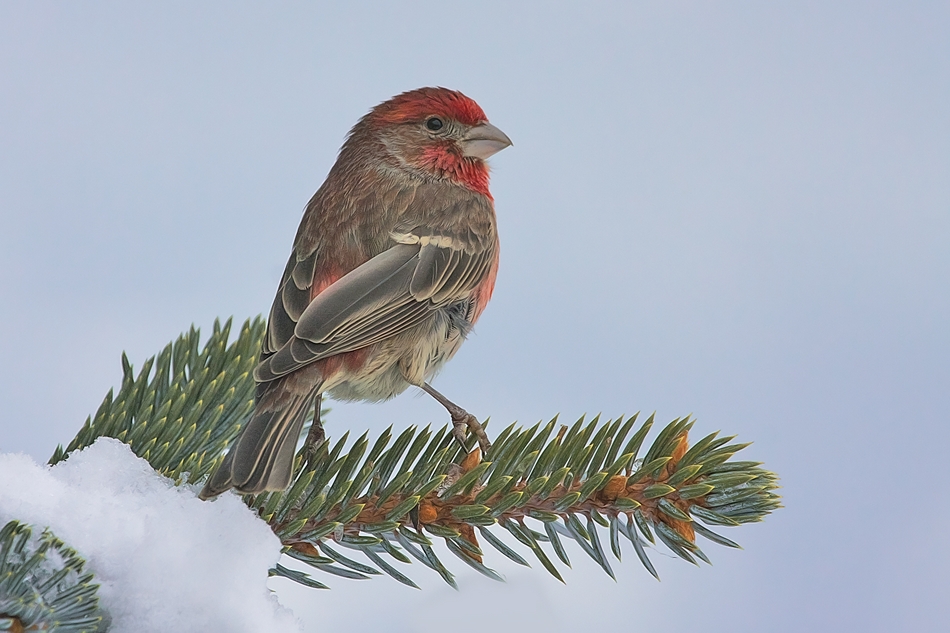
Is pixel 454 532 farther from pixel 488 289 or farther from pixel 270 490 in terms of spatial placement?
pixel 488 289

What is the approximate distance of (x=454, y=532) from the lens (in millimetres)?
1891

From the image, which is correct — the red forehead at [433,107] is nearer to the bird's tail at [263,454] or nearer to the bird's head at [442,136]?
the bird's head at [442,136]

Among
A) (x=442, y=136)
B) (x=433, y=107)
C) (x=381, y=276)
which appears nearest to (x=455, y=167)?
(x=442, y=136)

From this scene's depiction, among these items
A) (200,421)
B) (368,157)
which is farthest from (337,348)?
(368,157)

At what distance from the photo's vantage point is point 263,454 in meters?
1.87

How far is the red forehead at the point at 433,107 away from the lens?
3.25 metres

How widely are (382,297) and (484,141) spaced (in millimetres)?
984

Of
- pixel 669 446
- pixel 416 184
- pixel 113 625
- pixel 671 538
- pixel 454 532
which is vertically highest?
pixel 416 184

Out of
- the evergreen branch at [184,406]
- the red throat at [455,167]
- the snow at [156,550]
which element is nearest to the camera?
the snow at [156,550]

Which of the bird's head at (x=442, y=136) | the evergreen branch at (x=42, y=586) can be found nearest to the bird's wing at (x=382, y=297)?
the bird's head at (x=442, y=136)

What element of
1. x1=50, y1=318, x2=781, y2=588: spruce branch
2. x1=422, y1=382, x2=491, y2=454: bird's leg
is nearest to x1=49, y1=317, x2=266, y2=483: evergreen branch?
x1=50, y1=318, x2=781, y2=588: spruce branch

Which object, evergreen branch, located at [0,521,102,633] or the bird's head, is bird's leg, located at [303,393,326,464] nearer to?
the bird's head

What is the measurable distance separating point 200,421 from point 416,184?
1.11 metres

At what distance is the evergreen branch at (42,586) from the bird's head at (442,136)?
2.00 meters
